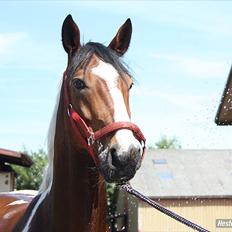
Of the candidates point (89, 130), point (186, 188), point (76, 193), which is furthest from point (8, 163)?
point (186, 188)

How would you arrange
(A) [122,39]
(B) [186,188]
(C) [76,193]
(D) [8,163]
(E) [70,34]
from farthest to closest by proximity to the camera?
(B) [186,188] < (D) [8,163] < (A) [122,39] < (E) [70,34] < (C) [76,193]

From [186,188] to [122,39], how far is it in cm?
3592

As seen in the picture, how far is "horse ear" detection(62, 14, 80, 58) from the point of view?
4059mm

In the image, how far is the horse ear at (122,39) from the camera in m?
4.17

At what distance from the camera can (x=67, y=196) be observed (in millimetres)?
3900

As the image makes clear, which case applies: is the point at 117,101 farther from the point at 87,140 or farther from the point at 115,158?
the point at 115,158

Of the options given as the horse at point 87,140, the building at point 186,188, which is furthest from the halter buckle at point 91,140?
the building at point 186,188

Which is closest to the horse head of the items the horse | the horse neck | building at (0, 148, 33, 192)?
the horse

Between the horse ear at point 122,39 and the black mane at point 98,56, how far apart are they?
167 mm

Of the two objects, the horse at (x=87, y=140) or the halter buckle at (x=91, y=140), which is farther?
the halter buckle at (x=91, y=140)

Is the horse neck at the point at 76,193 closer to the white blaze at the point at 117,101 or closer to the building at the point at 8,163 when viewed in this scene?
the white blaze at the point at 117,101

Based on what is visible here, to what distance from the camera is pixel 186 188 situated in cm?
3947

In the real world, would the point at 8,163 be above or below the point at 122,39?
above

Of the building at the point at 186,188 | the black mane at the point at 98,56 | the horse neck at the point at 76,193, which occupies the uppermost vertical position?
the building at the point at 186,188
